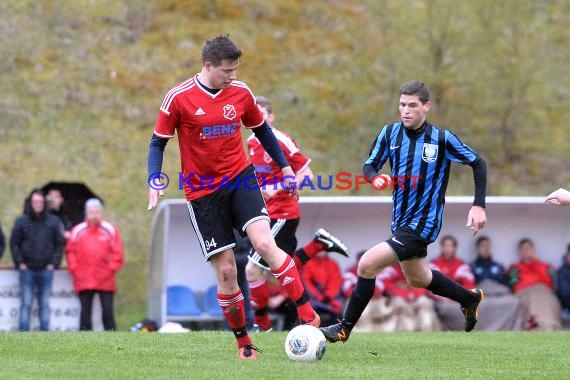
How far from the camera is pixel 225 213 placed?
7.30 metres

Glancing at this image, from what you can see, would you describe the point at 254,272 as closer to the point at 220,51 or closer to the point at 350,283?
the point at 220,51

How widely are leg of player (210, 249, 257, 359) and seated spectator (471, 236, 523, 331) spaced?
24.9 ft

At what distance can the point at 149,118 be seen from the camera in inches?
806

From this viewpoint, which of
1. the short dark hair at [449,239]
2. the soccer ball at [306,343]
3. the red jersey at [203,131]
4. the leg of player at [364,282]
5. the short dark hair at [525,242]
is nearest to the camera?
the soccer ball at [306,343]

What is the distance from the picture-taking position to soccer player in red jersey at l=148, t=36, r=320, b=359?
23.6ft

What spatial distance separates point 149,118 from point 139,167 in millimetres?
1858

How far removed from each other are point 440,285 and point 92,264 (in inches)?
253

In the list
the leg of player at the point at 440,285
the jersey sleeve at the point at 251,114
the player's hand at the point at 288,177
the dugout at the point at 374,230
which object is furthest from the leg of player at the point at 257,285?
the dugout at the point at 374,230

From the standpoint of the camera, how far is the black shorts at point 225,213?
724 cm

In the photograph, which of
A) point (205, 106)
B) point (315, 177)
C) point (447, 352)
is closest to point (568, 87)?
point (315, 177)

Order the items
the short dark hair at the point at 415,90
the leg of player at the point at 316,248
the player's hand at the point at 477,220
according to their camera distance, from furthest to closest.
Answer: the leg of player at the point at 316,248, the short dark hair at the point at 415,90, the player's hand at the point at 477,220

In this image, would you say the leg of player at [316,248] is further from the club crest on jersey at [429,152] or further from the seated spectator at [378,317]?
the club crest on jersey at [429,152]

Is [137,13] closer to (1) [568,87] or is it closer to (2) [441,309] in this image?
(1) [568,87]

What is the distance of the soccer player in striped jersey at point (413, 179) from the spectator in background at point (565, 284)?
6801 millimetres
